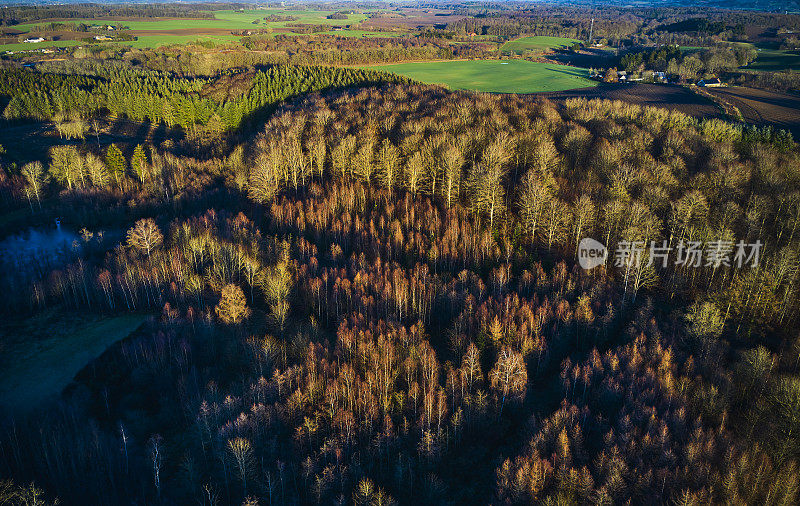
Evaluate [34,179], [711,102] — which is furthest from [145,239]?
[711,102]

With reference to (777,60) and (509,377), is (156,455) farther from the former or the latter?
(777,60)

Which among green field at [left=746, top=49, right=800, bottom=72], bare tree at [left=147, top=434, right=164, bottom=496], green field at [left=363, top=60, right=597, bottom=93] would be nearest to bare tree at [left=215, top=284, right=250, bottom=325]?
bare tree at [left=147, top=434, right=164, bottom=496]

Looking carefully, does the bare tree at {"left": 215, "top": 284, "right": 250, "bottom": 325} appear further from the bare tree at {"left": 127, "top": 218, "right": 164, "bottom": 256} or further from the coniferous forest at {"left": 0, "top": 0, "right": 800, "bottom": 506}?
the bare tree at {"left": 127, "top": 218, "right": 164, "bottom": 256}

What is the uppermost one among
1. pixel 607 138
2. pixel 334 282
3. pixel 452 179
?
pixel 607 138

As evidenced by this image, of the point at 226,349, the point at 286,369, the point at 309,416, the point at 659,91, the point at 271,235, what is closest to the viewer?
the point at 309,416

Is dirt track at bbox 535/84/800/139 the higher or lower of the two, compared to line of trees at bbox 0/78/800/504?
higher

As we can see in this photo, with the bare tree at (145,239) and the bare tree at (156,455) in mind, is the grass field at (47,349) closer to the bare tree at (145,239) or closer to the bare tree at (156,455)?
the bare tree at (145,239)

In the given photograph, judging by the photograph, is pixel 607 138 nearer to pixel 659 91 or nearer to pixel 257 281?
pixel 257 281

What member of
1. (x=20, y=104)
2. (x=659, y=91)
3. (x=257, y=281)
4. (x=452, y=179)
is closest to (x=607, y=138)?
(x=452, y=179)
